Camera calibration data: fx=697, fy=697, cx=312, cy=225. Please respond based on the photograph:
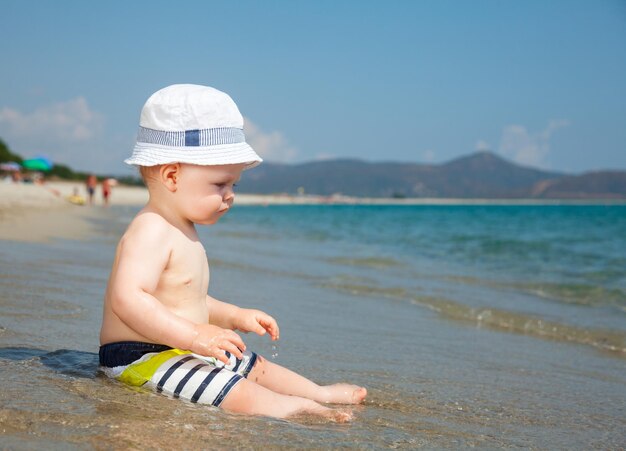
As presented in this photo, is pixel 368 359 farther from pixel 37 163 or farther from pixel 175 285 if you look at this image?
pixel 37 163

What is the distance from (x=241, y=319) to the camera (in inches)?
109

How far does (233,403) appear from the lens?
232 centimetres

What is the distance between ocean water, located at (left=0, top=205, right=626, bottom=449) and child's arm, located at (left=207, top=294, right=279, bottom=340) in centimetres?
47

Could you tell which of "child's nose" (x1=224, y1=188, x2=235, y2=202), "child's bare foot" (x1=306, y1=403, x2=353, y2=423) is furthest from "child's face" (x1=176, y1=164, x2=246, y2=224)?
"child's bare foot" (x1=306, y1=403, x2=353, y2=423)

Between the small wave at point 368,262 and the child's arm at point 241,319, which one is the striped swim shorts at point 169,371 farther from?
the small wave at point 368,262

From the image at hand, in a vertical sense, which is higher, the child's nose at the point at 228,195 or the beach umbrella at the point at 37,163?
the beach umbrella at the point at 37,163

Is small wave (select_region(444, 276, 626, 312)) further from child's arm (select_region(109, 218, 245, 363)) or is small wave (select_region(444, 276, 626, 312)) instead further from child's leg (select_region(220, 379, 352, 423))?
child's arm (select_region(109, 218, 245, 363))

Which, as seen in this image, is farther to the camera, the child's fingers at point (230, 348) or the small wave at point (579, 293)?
the small wave at point (579, 293)

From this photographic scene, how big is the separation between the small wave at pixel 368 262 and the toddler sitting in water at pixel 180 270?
7153 mm

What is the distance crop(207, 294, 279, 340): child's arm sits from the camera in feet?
8.97

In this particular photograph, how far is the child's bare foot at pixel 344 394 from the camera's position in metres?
2.71

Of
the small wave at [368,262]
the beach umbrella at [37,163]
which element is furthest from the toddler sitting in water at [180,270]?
the beach umbrella at [37,163]

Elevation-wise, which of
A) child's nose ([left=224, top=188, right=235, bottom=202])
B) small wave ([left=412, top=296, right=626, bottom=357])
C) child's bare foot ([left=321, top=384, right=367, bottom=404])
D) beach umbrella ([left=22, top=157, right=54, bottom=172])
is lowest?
small wave ([left=412, top=296, right=626, bottom=357])

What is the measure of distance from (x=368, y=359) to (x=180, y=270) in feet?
4.67
